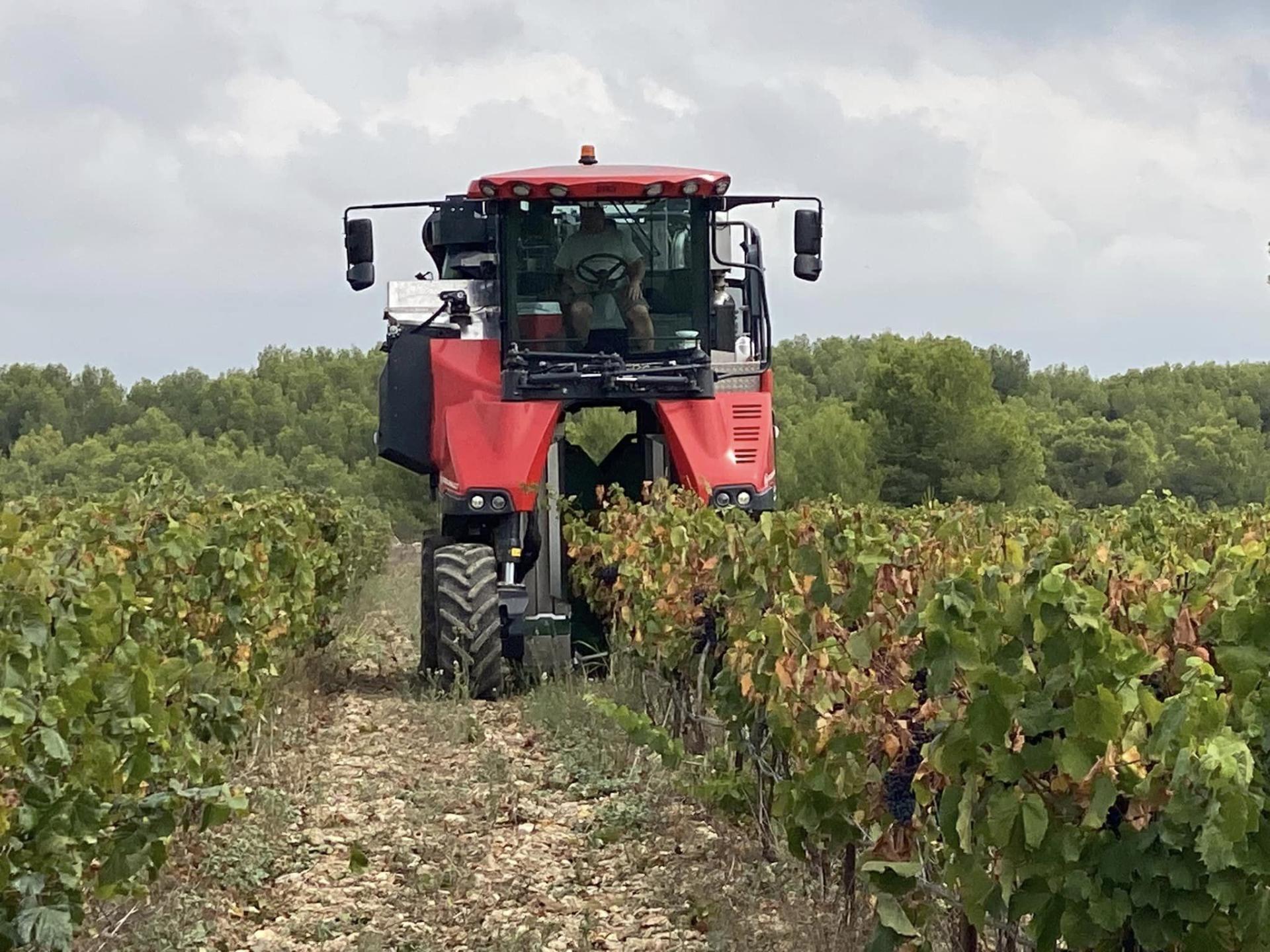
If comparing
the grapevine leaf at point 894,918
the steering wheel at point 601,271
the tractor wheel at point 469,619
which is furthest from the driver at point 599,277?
the grapevine leaf at point 894,918

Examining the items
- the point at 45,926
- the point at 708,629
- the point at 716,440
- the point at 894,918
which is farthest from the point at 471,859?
the point at 716,440

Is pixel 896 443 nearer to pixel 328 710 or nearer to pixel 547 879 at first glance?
pixel 328 710

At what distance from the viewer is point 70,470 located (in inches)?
2598

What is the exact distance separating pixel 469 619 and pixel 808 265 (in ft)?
10.3

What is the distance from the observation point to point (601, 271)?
34.8 ft

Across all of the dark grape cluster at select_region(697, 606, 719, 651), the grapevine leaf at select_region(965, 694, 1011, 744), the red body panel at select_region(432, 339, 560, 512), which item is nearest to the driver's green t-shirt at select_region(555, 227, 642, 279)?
the red body panel at select_region(432, 339, 560, 512)

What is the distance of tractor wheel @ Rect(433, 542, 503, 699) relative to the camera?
392 inches

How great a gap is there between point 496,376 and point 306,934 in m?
5.35

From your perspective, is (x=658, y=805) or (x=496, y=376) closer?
(x=658, y=805)

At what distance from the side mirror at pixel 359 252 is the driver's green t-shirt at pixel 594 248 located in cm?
123

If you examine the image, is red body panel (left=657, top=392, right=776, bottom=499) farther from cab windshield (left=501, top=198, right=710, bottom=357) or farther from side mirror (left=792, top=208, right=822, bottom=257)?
side mirror (left=792, top=208, right=822, bottom=257)

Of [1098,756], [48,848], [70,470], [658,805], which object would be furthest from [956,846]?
[70,470]

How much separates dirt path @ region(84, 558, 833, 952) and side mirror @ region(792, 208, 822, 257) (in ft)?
11.2

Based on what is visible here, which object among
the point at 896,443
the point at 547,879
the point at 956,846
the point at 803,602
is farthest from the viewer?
the point at 896,443
